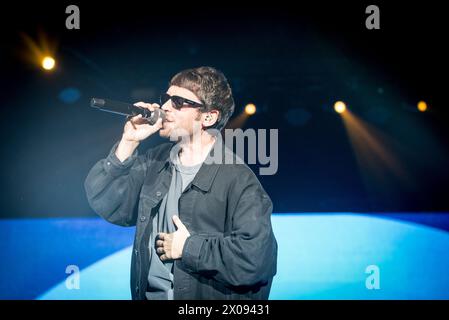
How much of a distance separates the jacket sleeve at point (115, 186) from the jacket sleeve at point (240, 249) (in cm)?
39

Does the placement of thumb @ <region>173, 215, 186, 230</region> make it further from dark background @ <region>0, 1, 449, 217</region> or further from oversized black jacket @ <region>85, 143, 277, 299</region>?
dark background @ <region>0, 1, 449, 217</region>

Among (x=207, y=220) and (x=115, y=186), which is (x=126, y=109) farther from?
(x=207, y=220)

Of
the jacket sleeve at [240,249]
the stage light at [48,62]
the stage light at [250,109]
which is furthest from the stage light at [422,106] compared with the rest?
the stage light at [48,62]

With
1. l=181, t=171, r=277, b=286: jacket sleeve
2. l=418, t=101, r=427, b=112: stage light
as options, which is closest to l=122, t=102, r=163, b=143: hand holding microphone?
l=181, t=171, r=277, b=286: jacket sleeve

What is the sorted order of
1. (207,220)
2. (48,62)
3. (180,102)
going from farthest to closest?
(48,62), (180,102), (207,220)

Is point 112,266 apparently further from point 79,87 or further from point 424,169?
point 424,169

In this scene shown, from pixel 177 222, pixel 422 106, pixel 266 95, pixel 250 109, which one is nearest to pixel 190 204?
pixel 177 222

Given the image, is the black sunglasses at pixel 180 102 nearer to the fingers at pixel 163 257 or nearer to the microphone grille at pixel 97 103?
the microphone grille at pixel 97 103

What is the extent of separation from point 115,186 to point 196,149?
0.39 m

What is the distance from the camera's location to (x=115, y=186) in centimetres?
157

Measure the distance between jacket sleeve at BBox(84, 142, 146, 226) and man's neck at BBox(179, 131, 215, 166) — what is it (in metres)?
0.21

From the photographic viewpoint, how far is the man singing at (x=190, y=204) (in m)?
1.41

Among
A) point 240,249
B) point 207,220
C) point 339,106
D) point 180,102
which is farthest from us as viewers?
point 339,106
